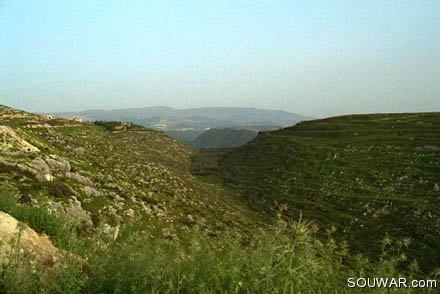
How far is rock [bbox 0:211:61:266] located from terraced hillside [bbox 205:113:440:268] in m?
41.9

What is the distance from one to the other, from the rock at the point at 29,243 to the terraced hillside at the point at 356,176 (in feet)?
138

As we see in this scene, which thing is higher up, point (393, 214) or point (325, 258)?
point (325, 258)

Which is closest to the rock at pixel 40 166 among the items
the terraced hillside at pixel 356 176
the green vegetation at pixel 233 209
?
the green vegetation at pixel 233 209

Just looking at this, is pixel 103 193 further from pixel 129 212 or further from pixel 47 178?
pixel 47 178

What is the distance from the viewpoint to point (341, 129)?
9775 centimetres

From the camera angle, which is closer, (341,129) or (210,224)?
(210,224)

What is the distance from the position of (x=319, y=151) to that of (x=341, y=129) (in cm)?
1587

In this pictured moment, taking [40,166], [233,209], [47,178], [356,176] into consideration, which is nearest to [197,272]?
[47,178]

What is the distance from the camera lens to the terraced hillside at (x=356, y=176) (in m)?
52.1

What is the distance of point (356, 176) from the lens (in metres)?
70.4

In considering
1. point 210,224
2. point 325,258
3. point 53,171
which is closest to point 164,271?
point 325,258

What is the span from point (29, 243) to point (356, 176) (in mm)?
66270

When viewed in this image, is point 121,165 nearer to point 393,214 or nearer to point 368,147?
point 393,214

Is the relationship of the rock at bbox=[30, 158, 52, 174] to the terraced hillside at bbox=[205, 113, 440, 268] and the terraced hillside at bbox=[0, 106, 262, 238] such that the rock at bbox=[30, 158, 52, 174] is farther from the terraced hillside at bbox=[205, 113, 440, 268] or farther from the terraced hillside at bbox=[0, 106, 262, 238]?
the terraced hillside at bbox=[205, 113, 440, 268]
